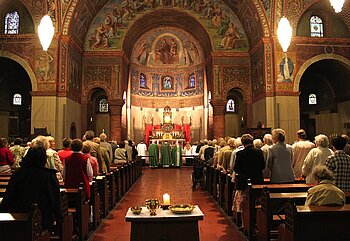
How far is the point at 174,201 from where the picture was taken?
37.1 feet

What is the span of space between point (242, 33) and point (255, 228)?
769 inches

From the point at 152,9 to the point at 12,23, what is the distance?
9.35 metres

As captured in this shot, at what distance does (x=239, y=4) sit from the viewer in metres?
23.1

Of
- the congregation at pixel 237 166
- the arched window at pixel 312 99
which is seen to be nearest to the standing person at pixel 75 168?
the congregation at pixel 237 166

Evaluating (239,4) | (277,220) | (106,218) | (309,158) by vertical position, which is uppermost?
(239,4)

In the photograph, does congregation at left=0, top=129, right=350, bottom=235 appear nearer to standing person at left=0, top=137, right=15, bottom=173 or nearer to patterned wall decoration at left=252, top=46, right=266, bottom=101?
standing person at left=0, top=137, right=15, bottom=173

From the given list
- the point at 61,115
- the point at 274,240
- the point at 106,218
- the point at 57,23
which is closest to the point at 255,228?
the point at 274,240

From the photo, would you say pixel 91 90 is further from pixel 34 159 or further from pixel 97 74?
pixel 34 159

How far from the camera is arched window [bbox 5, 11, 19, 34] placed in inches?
840

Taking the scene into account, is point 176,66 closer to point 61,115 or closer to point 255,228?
point 61,115

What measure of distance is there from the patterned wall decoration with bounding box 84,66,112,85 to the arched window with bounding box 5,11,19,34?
16.3 ft

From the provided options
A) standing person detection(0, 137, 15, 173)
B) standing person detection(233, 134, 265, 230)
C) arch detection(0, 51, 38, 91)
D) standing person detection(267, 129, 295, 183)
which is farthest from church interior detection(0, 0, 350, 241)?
standing person detection(267, 129, 295, 183)

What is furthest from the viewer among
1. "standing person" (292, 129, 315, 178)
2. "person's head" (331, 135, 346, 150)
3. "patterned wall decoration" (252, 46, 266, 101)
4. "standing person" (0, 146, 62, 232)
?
"patterned wall decoration" (252, 46, 266, 101)

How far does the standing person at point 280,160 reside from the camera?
7.32 m
